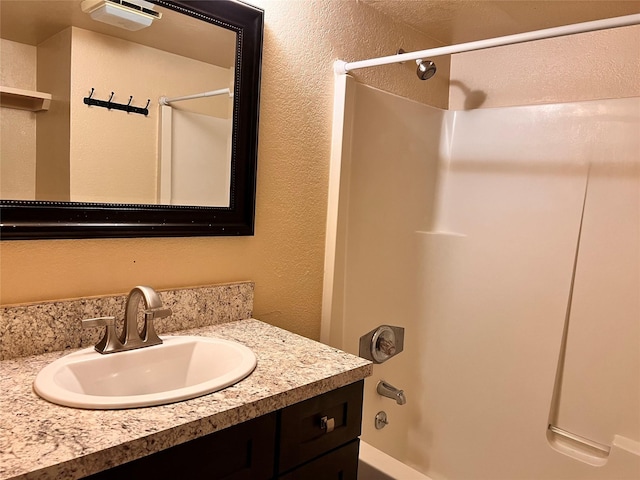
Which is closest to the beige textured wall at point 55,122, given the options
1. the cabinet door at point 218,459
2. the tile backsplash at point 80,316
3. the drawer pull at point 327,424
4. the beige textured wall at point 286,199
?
the beige textured wall at point 286,199

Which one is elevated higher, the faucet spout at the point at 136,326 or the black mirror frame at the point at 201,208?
the black mirror frame at the point at 201,208

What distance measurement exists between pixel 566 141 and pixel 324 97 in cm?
99

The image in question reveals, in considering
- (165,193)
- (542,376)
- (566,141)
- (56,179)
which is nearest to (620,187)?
(566,141)

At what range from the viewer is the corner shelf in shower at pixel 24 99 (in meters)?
1.08

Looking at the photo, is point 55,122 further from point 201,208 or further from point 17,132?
point 201,208

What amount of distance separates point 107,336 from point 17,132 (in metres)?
0.49

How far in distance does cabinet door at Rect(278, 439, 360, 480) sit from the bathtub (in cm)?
28

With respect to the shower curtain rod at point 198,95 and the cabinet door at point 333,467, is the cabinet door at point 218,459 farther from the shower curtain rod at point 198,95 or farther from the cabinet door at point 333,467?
the shower curtain rod at point 198,95

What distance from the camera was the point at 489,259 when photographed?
7.09 ft

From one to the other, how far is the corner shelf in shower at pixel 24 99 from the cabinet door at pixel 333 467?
3.16 ft

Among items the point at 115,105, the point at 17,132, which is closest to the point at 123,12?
the point at 115,105

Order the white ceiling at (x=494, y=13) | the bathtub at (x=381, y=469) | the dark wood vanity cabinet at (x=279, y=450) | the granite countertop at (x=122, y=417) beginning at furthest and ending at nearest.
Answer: the white ceiling at (x=494, y=13), the bathtub at (x=381, y=469), the dark wood vanity cabinet at (x=279, y=450), the granite countertop at (x=122, y=417)

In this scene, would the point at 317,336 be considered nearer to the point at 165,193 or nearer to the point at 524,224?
the point at 165,193

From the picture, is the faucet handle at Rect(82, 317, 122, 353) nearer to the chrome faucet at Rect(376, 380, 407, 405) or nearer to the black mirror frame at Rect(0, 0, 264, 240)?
the black mirror frame at Rect(0, 0, 264, 240)
